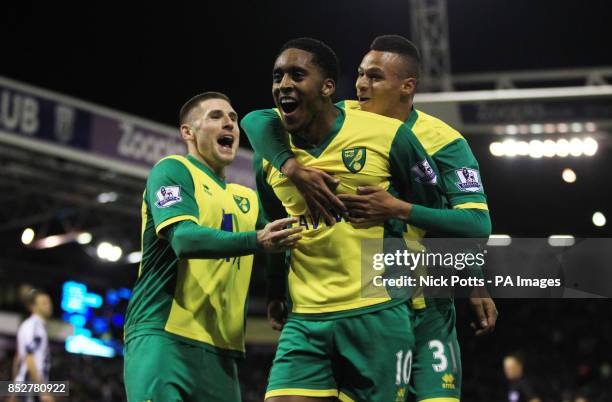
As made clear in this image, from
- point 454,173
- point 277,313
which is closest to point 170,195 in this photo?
point 277,313

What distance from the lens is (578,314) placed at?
1798 cm

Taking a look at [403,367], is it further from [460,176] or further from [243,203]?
[243,203]

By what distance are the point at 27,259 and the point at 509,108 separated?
14.8m

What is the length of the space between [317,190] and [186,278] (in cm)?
98

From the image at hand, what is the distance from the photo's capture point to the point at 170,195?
399 cm

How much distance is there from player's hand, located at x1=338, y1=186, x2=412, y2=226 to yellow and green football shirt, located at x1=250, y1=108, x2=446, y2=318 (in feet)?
0.24

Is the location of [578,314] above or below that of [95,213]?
below

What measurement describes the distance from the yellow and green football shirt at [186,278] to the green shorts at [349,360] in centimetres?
75

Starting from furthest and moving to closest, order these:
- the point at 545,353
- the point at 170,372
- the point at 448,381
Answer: the point at 545,353, the point at 170,372, the point at 448,381

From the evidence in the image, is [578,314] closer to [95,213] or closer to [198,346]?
[95,213]

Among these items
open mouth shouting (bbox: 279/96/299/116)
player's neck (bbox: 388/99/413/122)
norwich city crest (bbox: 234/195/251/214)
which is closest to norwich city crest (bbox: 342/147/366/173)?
open mouth shouting (bbox: 279/96/299/116)

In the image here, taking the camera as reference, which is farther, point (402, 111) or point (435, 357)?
point (402, 111)

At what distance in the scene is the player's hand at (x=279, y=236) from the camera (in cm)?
343

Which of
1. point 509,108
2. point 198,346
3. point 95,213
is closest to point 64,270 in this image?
point 95,213
